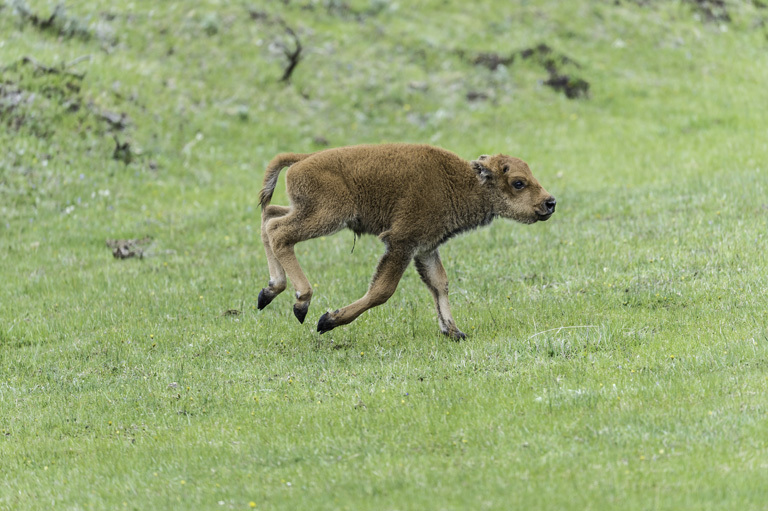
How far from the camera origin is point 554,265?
12555 millimetres

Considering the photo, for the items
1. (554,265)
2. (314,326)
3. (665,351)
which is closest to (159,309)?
(314,326)

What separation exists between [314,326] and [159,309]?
8.76 feet

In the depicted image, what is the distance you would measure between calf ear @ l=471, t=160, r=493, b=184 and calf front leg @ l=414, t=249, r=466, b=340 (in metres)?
1.07

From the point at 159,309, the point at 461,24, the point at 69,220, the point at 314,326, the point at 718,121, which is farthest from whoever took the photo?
the point at 461,24

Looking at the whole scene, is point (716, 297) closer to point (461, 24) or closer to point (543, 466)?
point (543, 466)

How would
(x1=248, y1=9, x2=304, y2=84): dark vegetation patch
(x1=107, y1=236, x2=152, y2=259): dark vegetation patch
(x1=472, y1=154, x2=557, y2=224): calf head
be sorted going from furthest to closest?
(x1=248, y1=9, x2=304, y2=84): dark vegetation patch → (x1=107, y1=236, x2=152, y2=259): dark vegetation patch → (x1=472, y1=154, x2=557, y2=224): calf head

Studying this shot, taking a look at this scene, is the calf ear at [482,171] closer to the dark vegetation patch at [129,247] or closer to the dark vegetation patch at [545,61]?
the dark vegetation patch at [129,247]

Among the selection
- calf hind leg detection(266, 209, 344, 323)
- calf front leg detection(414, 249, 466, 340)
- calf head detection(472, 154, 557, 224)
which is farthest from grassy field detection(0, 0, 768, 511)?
calf head detection(472, 154, 557, 224)

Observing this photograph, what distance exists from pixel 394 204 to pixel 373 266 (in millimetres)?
4132

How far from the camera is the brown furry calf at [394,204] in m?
9.60

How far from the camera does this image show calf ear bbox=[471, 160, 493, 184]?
9.89 meters

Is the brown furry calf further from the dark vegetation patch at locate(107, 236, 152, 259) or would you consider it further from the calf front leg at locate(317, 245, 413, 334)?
the dark vegetation patch at locate(107, 236, 152, 259)

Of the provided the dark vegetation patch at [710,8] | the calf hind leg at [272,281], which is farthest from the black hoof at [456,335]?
the dark vegetation patch at [710,8]

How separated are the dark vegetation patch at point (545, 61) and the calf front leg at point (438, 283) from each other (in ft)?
50.9
